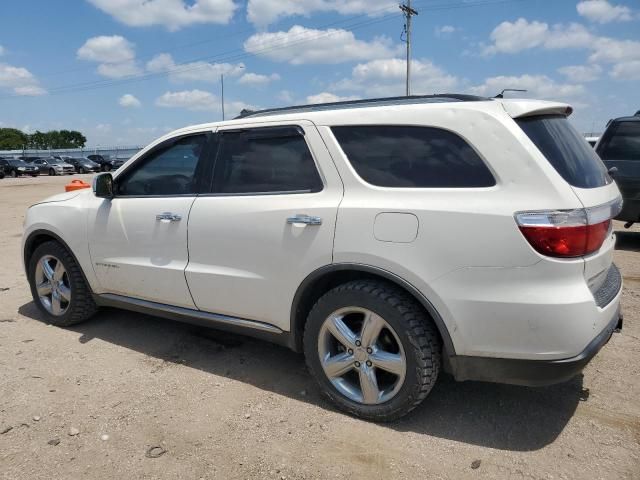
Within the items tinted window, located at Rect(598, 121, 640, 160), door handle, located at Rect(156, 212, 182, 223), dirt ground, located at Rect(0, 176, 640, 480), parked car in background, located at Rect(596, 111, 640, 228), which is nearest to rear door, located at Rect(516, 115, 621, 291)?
dirt ground, located at Rect(0, 176, 640, 480)

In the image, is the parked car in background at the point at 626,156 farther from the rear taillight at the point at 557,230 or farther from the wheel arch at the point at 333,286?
the wheel arch at the point at 333,286

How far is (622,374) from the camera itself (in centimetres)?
344

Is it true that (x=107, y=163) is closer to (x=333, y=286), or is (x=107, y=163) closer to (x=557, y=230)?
(x=333, y=286)

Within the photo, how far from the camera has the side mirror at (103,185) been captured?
3990 mm

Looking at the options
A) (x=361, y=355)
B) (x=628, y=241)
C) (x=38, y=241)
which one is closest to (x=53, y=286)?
(x=38, y=241)

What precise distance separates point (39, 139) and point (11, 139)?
945 centimetres

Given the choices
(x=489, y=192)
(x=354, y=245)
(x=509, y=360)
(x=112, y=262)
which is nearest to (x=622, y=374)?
(x=509, y=360)

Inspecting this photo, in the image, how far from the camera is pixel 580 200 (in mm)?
2459

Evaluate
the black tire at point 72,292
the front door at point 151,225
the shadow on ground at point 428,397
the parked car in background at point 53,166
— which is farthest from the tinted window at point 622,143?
the parked car in background at point 53,166

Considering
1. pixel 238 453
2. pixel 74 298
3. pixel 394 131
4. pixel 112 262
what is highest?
pixel 394 131

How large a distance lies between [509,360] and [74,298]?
3.54 metres

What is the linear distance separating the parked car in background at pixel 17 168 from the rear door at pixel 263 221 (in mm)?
38200

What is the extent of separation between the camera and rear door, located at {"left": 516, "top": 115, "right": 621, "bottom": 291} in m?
2.53

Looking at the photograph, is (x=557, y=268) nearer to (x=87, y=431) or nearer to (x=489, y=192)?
(x=489, y=192)
